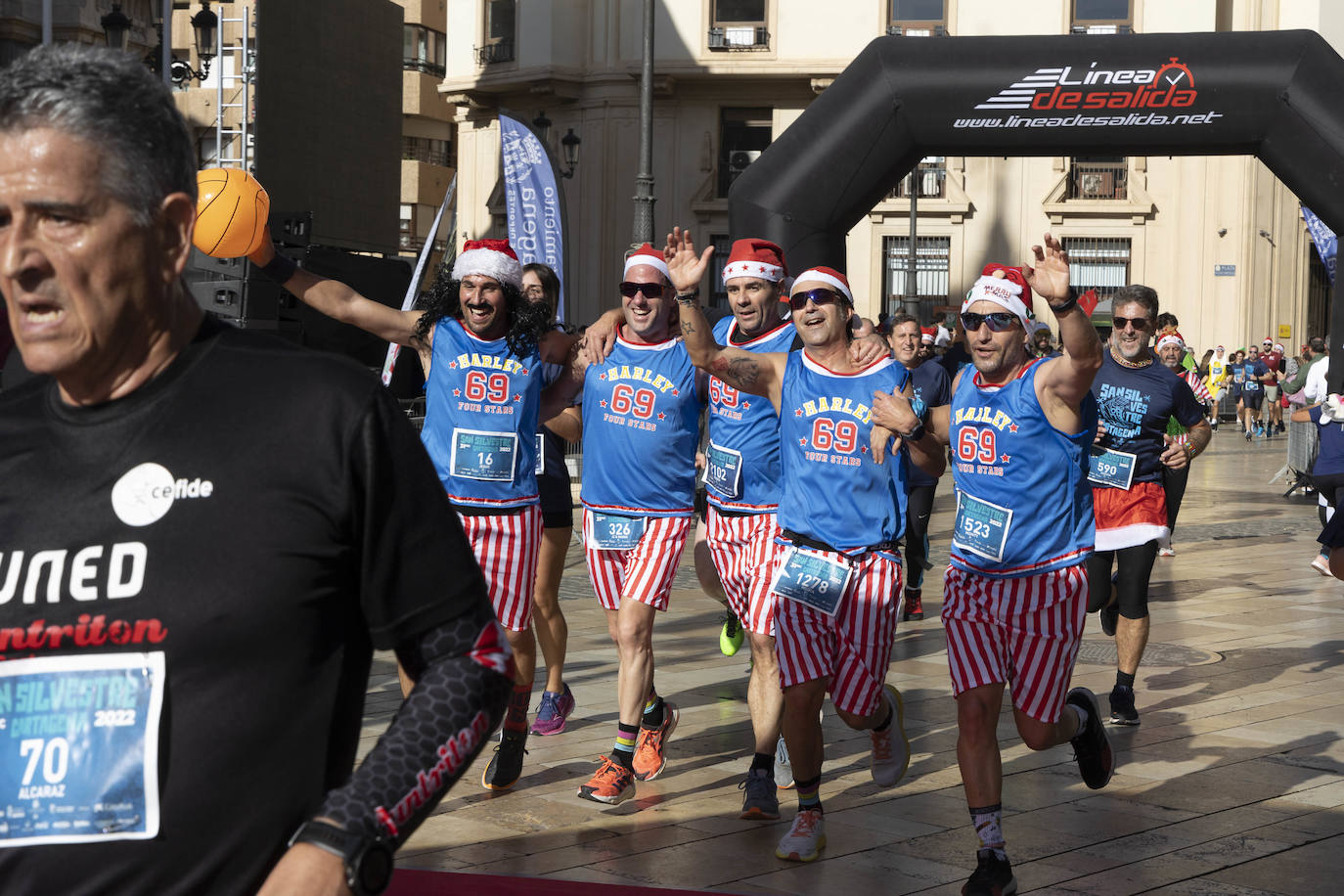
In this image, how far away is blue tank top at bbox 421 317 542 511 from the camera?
677cm

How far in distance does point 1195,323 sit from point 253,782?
41032 mm

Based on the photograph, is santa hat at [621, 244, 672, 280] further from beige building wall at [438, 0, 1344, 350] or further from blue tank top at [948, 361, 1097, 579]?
beige building wall at [438, 0, 1344, 350]

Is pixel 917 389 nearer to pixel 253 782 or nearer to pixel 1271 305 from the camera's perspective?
pixel 253 782

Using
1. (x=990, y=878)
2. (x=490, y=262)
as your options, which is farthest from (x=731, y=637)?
(x=990, y=878)

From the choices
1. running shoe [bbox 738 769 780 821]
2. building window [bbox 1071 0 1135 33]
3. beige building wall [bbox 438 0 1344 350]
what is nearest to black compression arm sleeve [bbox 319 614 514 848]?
running shoe [bbox 738 769 780 821]

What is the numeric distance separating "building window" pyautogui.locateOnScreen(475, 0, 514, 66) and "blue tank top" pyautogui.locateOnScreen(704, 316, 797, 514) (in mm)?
37536

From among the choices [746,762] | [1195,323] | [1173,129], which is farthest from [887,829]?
[1195,323]

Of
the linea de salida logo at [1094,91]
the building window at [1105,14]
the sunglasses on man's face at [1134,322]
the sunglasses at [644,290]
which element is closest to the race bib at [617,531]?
the sunglasses at [644,290]

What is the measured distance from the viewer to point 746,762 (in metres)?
7.21

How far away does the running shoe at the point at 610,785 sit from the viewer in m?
6.40

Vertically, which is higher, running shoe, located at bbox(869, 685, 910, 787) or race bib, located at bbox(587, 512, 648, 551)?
race bib, located at bbox(587, 512, 648, 551)

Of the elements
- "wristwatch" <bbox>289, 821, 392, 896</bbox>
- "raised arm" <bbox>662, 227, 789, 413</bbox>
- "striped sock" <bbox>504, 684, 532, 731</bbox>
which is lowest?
"striped sock" <bbox>504, 684, 532, 731</bbox>

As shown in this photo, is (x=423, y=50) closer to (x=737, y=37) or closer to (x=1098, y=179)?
(x=737, y=37)

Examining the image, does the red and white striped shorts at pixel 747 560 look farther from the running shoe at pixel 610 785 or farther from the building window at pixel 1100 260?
the building window at pixel 1100 260
